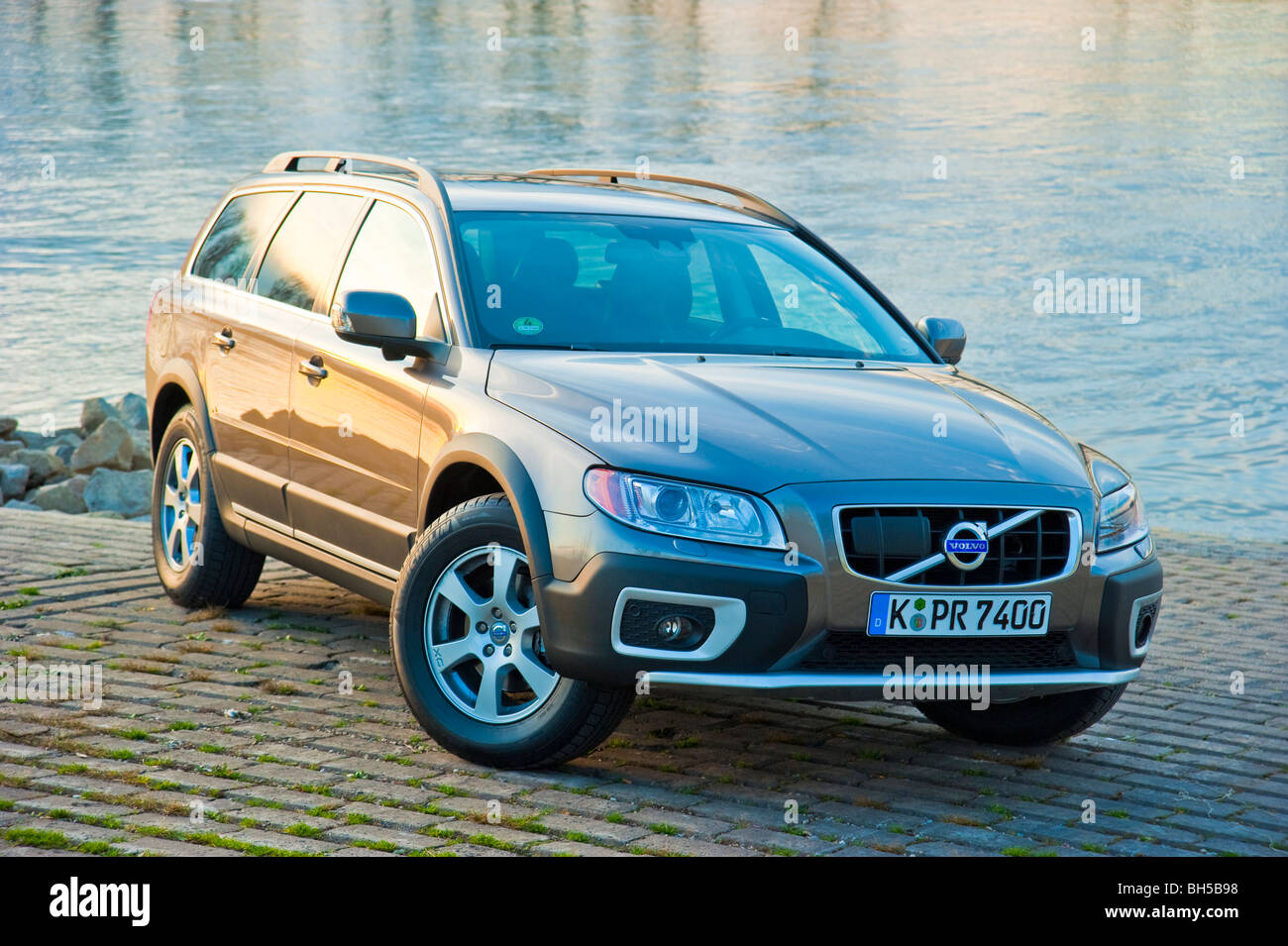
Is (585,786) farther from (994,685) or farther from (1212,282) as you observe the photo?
(1212,282)

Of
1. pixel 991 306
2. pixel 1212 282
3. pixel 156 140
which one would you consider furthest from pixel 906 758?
pixel 156 140

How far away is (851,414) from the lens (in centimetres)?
496

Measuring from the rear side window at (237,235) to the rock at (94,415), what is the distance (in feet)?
32.5

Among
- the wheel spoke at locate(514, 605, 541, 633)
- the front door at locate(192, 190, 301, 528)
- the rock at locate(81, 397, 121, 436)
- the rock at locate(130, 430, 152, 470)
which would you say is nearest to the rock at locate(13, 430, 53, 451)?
the rock at locate(81, 397, 121, 436)

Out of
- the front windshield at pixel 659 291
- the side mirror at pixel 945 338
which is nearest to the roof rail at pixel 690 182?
the front windshield at pixel 659 291

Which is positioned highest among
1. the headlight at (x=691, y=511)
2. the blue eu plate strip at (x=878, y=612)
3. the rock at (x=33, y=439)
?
the headlight at (x=691, y=511)

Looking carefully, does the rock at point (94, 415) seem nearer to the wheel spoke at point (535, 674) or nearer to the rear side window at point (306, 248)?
the rear side window at point (306, 248)

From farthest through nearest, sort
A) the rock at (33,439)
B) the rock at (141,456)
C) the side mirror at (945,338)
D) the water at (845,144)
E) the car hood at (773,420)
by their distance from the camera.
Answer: the water at (845,144)
the rock at (33,439)
the rock at (141,456)
the side mirror at (945,338)
the car hood at (773,420)

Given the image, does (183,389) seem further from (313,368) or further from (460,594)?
(460,594)

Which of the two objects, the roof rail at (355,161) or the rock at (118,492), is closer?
the roof rail at (355,161)

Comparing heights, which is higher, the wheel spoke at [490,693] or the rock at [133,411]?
the wheel spoke at [490,693]

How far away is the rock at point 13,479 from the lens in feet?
45.2

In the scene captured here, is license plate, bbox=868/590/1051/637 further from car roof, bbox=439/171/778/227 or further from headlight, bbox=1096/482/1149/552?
car roof, bbox=439/171/778/227

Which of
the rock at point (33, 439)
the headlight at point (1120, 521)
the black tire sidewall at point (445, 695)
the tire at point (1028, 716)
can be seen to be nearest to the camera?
the black tire sidewall at point (445, 695)
